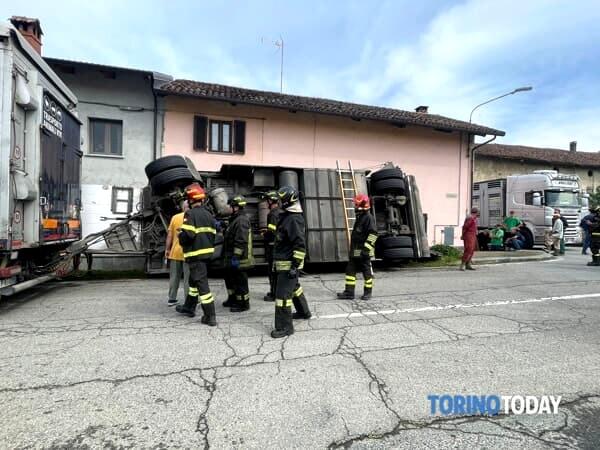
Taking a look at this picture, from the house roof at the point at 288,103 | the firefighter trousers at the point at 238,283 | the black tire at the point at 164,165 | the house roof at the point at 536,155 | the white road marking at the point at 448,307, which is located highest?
the house roof at the point at 536,155

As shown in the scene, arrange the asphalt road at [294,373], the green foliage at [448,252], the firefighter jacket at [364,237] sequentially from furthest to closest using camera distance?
the green foliage at [448,252] → the firefighter jacket at [364,237] → the asphalt road at [294,373]

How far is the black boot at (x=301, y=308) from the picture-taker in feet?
15.7

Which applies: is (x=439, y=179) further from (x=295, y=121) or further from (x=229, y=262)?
(x=229, y=262)

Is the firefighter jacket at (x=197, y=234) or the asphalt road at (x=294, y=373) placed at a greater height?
the firefighter jacket at (x=197, y=234)

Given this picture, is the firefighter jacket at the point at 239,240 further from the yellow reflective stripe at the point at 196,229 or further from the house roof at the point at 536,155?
the house roof at the point at 536,155

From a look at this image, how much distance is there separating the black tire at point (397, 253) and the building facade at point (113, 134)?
7727 millimetres

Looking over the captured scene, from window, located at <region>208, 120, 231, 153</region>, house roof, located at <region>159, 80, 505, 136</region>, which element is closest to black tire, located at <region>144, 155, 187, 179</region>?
house roof, located at <region>159, 80, 505, 136</region>

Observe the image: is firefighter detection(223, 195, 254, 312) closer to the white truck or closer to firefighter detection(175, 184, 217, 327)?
firefighter detection(175, 184, 217, 327)

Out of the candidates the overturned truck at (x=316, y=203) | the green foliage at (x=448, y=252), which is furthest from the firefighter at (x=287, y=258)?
the green foliage at (x=448, y=252)

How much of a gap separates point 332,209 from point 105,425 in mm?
7144

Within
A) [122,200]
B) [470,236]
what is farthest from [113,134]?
[470,236]

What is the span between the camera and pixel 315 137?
13266 mm

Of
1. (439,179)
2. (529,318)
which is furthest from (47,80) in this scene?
(439,179)

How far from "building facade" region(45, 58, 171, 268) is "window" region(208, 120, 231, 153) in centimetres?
161
